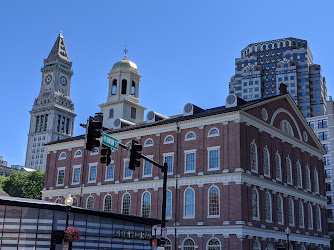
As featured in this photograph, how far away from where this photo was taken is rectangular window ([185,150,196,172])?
52.0m

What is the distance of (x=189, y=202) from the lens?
50812 millimetres

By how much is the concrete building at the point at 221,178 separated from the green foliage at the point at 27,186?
30882 millimetres

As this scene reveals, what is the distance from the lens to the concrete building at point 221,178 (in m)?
48.1

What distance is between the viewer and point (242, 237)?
45.4 metres

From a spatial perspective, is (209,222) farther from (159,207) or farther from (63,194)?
(63,194)

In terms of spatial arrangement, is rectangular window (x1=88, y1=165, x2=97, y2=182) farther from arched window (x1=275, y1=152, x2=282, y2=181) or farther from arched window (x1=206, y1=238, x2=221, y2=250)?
arched window (x1=275, y1=152, x2=282, y2=181)

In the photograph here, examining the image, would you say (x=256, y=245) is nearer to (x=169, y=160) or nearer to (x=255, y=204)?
(x=255, y=204)

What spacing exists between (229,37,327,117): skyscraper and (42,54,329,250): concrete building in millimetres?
99733

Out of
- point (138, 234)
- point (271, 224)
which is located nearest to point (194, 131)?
point (271, 224)

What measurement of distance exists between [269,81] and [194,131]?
120050 mm

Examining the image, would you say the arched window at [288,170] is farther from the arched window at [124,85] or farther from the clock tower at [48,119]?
the clock tower at [48,119]

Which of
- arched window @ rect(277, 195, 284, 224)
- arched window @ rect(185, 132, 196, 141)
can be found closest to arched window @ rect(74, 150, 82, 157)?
arched window @ rect(185, 132, 196, 141)

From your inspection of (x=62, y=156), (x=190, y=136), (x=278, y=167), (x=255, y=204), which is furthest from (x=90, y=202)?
(x=278, y=167)

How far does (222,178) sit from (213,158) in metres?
2.77
